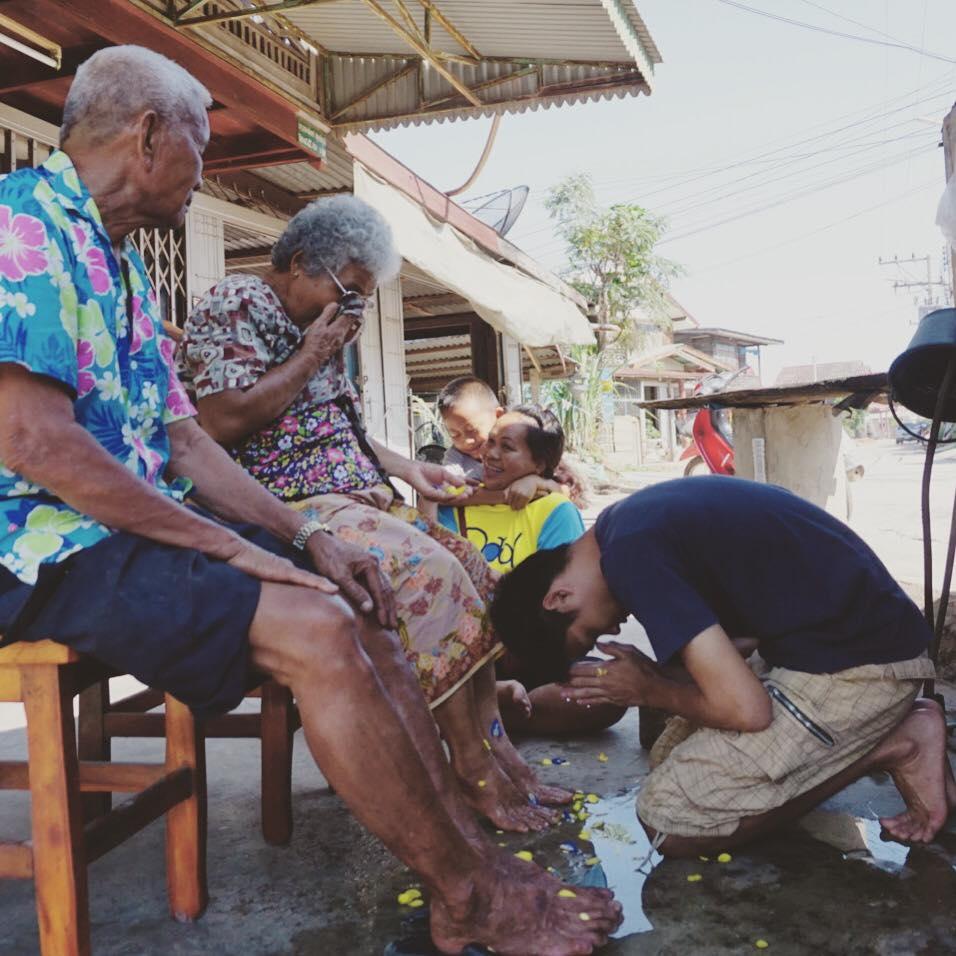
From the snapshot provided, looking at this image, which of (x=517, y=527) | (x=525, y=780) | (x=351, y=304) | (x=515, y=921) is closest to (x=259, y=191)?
(x=517, y=527)

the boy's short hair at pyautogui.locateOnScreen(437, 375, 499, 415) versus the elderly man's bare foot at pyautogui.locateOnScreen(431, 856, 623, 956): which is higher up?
the boy's short hair at pyautogui.locateOnScreen(437, 375, 499, 415)

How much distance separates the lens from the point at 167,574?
1.58 metres

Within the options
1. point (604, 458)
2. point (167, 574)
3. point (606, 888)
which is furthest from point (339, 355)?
point (604, 458)

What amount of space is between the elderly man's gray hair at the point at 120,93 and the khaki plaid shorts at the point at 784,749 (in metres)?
1.87

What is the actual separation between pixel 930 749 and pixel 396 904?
1375 mm

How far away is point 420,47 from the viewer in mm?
5082

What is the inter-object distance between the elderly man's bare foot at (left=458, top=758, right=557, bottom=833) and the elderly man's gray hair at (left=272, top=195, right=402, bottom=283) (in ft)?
4.75

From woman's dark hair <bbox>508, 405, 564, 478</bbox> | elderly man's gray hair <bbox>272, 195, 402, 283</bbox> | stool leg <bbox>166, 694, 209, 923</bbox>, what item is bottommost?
stool leg <bbox>166, 694, 209, 923</bbox>

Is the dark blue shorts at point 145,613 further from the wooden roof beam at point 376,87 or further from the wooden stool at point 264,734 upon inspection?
the wooden roof beam at point 376,87

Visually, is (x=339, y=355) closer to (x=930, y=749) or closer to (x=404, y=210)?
(x=930, y=749)

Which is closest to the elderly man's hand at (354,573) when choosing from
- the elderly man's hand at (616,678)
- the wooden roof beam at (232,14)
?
the elderly man's hand at (616,678)

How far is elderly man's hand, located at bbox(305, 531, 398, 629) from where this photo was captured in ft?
6.14

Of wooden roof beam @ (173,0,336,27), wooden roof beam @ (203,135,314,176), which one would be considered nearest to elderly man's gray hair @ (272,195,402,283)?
wooden roof beam @ (173,0,336,27)

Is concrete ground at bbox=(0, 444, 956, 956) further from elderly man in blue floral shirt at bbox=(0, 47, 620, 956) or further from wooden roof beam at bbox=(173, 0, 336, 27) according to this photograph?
wooden roof beam at bbox=(173, 0, 336, 27)
